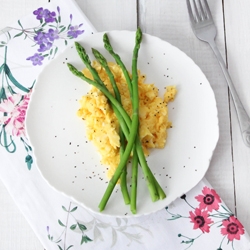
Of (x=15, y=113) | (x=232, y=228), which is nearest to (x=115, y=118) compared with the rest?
(x=15, y=113)

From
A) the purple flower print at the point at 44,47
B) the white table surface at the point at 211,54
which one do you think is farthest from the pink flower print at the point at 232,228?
the purple flower print at the point at 44,47

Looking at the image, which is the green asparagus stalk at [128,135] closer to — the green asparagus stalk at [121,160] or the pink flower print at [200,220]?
the green asparagus stalk at [121,160]

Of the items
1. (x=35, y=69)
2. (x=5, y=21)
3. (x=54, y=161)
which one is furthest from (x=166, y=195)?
(x=5, y=21)

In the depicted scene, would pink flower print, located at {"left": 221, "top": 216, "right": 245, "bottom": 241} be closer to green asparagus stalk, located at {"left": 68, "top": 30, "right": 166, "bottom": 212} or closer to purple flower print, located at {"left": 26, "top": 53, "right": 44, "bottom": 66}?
green asparagus stalk, located at {"left": 68, "top": 30, "right": 166, "bottom": 212}

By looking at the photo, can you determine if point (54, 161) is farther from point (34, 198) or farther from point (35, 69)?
point (35, 69)

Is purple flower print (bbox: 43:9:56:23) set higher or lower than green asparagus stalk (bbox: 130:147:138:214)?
higher

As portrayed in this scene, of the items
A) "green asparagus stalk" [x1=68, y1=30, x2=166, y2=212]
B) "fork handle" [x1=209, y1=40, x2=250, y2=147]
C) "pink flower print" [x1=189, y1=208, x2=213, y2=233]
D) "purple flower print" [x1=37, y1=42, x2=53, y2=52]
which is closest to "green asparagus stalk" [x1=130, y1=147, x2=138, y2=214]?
"green asparagus stalk" [x1=68, y1=30, x2=166, y2=212]

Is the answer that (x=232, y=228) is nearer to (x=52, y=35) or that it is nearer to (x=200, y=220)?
(x=200, y=220)
